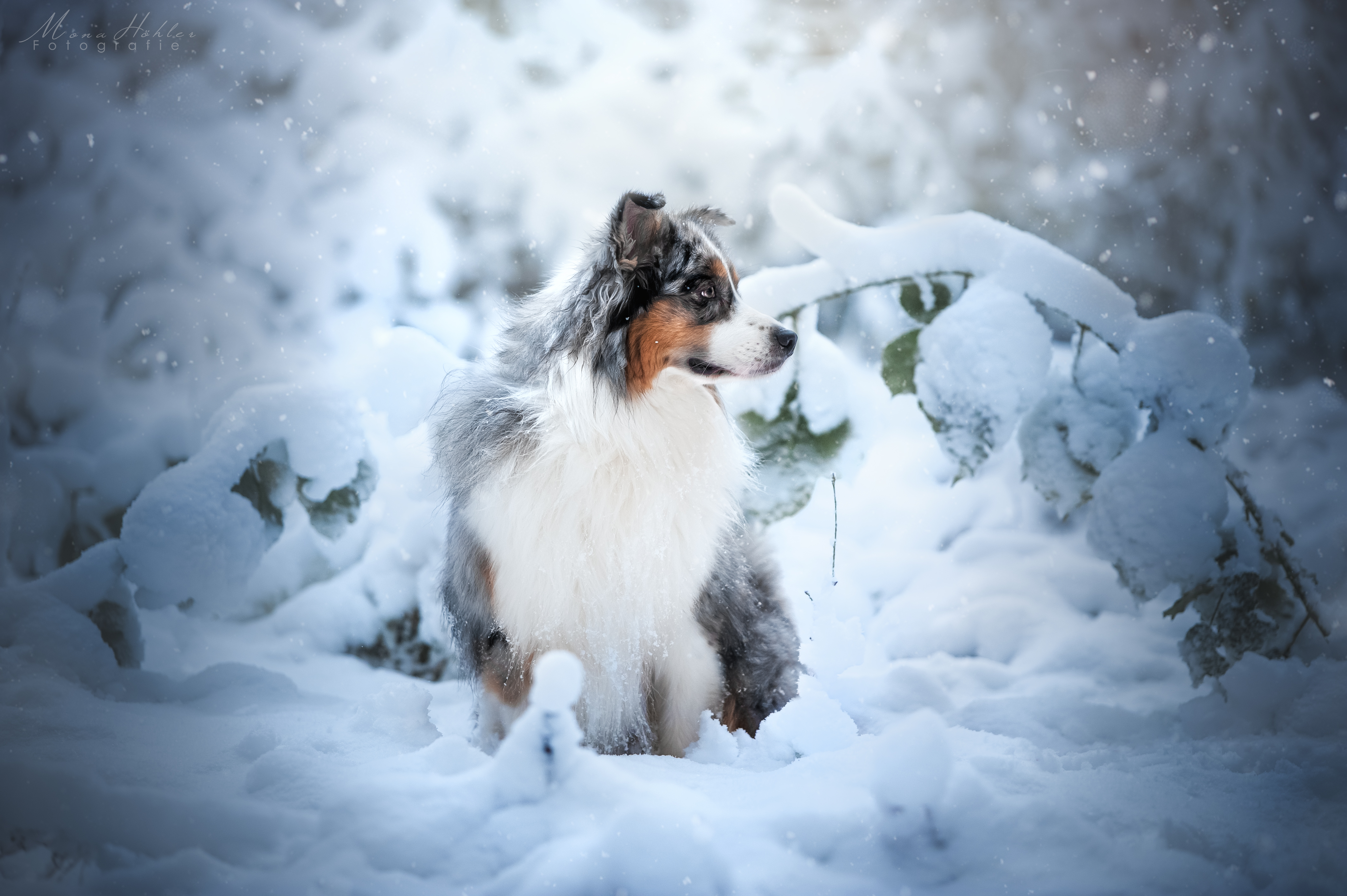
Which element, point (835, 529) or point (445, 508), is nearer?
point (445, 508)

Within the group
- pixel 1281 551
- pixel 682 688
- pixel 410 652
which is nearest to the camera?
pixel 682 688

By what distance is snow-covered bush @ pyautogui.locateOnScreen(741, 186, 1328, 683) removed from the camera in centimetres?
145

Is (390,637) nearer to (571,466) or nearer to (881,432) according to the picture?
(571,466)

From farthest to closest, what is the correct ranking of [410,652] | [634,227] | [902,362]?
[410,652]
[902,362]
[634,227]

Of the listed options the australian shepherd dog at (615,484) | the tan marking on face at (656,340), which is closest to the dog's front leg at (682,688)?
the australian shepherd dog at (615,484)

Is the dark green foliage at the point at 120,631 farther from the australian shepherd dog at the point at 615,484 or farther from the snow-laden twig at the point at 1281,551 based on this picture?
the snow-laden twig at the point at 1281,551

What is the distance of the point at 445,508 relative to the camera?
1.50 metres

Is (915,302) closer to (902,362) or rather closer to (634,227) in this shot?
(902,362)

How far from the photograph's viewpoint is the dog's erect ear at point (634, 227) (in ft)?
3.83

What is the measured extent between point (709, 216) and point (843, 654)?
91 centimetres

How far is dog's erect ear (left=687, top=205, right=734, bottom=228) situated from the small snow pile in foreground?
10.2 inches
